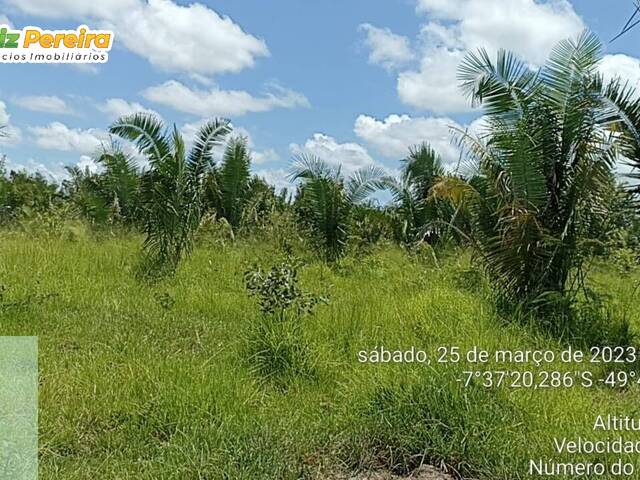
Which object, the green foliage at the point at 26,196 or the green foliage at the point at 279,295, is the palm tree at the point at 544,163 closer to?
the green foliage at the point at 279,295

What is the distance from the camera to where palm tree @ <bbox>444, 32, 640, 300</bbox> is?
595 centimetres

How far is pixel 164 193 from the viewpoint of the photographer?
8.37 meters

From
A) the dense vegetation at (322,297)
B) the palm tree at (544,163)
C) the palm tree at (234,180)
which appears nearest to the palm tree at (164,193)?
the dense vegetation at (322,297)

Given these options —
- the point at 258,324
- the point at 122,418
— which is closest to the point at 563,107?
the point at 258,324

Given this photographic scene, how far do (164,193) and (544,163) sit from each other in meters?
5.27

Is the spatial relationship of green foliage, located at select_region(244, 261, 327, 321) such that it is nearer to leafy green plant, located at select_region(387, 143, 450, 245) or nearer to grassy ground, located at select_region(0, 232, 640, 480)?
grassy ground, located at select_region(0, 232, 640, 480)

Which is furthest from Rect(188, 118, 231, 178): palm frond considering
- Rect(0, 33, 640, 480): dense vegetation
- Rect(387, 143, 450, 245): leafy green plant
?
Rect(387, 143, 450, 245): leafy green plant

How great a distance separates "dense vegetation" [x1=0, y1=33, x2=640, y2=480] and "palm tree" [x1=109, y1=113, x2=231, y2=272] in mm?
32

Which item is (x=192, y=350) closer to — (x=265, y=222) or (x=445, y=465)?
(x=445, y=465)

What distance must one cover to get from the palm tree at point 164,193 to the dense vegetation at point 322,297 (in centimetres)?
3

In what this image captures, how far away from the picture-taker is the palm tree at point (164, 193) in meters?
8.28

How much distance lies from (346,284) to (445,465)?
4843mm

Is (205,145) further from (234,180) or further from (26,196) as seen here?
(26,196)

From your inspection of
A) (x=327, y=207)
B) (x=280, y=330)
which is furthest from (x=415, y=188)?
(x=280, y=330)
